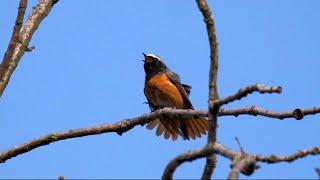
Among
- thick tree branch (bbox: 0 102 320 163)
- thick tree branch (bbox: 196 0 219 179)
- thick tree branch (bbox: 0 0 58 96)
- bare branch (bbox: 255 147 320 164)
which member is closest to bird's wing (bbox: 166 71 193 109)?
thick tree branch (bbox: 0 102 320 163)

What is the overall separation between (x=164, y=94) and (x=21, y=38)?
12.1ft

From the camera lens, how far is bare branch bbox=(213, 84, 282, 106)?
3.05m

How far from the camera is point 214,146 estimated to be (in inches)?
118

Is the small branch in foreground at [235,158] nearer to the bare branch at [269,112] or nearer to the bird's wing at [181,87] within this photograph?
the bare branch at [269,112]

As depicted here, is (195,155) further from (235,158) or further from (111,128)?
(111,128)

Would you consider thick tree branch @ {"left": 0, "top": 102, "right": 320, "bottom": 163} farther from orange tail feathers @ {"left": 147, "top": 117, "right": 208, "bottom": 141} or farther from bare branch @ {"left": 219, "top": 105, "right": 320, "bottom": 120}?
orange tail feathers @ {"left": 147, "top": 117, "right": 208, "bottom": 141}

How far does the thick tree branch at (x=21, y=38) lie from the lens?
4.91 m

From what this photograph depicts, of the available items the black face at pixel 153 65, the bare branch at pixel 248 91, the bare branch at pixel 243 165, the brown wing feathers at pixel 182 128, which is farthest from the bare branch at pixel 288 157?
the black face at pixel 153 65

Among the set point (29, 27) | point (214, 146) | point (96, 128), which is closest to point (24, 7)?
point (29, 27)

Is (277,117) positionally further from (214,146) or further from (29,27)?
(29,27)

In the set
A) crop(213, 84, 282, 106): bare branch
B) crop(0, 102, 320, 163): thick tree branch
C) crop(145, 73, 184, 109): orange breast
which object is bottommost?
crop(145, 73, 184, 109): orange breast

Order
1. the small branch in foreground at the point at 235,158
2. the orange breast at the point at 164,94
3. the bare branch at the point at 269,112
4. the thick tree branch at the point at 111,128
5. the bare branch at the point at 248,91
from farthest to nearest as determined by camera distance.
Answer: the orange breast at the point at 164,94, the thick tree branch at the point at 111,128, the bare branch at the point at 269,112, the bare branch at the point at 248,91, the small branch in foreground at the point at 235,158

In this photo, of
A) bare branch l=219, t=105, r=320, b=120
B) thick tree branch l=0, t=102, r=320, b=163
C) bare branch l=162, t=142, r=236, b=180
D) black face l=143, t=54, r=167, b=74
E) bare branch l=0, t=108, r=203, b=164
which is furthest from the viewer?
black face l=143, t=54, r=167, b=74

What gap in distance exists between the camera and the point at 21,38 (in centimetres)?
523
